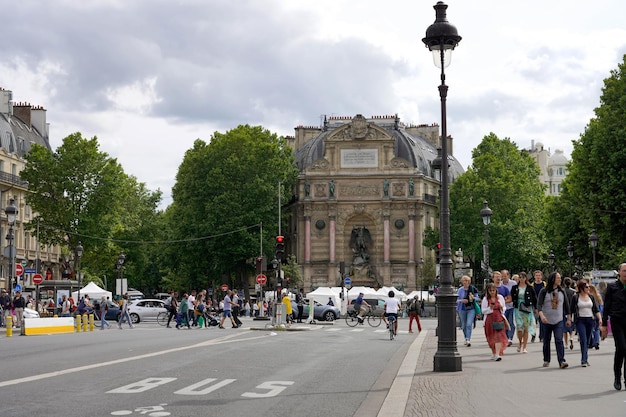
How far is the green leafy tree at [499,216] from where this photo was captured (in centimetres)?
8194

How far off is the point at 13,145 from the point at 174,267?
660 inches

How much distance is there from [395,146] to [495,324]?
248 feet

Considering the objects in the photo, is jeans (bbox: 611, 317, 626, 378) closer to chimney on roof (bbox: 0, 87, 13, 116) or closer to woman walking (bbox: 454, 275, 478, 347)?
woman walking (bbox: 454, 275, 478, 347)

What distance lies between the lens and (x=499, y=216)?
8375 centimetres

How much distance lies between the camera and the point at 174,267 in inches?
3420

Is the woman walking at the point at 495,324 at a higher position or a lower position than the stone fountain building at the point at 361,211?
lower

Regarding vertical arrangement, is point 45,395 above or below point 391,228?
below

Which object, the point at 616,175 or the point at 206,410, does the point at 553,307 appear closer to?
the point at 206,410

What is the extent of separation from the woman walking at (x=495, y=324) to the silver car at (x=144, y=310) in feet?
135

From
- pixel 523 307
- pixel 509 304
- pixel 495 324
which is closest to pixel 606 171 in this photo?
pixel 509 304

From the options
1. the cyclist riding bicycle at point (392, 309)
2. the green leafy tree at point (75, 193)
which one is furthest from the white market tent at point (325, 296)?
the cyclist riding bicycle at point (392, 309)

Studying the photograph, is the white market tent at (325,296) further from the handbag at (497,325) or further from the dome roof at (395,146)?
the handbag at (497,325)

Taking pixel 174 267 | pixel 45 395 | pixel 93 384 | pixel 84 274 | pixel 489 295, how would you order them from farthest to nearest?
pixel 174 267
pixel 84 274
pixel 489 295
pixel 93 384
pixel 45 395

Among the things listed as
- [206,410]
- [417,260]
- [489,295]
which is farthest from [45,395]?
[417,260]
